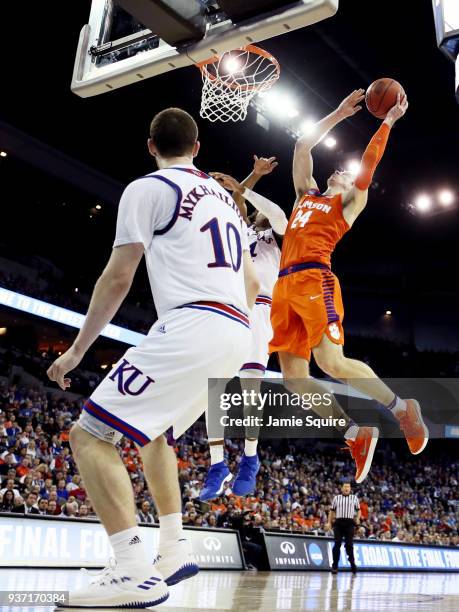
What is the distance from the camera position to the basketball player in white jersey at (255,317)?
545cm

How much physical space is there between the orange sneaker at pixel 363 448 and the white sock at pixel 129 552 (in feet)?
10.6

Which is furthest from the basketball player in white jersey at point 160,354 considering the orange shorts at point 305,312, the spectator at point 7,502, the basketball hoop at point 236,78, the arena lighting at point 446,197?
the arena lighting at point 446,197

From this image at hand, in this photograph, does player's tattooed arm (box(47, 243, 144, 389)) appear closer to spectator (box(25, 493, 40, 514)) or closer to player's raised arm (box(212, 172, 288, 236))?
player's raised arm (box(212, 172, 288, 236))

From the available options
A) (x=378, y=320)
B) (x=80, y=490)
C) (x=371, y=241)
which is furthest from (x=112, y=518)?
(x=378, y=320)

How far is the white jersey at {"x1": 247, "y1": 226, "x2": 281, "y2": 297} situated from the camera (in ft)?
20.7

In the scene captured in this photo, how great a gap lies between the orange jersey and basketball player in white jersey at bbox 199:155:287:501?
0.18 meters

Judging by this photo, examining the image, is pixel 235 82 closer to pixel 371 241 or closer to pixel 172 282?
pixel 172 282

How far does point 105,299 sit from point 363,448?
351cm

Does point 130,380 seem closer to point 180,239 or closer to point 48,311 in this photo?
point 180,239

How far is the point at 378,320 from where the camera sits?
1249 inches

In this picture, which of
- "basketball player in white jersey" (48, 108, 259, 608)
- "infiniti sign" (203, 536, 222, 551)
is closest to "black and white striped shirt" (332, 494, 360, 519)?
"infiniti sign" (203, 536, 222, 551)

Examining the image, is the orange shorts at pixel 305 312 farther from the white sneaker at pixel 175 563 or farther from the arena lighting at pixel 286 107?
the arena lighting at pixel 286 107

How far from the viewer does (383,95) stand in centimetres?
595

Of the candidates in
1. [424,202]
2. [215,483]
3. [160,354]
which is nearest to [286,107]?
[424,202]
